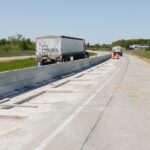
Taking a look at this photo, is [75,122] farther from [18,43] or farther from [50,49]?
[18,43]

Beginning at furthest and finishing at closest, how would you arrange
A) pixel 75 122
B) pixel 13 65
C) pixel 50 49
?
pixel 13 65 → pixel 50 49 → pixel 75 122

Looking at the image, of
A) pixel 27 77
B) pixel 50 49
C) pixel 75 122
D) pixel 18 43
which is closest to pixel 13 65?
pixel 50 49

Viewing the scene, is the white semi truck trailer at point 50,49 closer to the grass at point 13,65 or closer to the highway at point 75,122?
the grass at point 13,65

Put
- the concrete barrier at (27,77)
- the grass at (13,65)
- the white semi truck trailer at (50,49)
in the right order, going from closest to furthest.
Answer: the concrete barrier at (27,77) < the grass at (13,65) < the white semi truck trailer at (50,49)

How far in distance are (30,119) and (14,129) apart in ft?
4.63

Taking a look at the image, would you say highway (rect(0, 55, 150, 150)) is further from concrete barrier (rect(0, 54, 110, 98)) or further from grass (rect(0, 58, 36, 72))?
grass (rect(0, 58, 36, 72))

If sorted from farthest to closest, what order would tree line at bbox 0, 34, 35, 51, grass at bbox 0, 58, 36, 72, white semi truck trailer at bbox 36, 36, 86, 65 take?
tree line at bbox 0, 34, 35, 51 < white semi truck trailer at bbox 36, 36, 86, 65 < grass at bbox 0, 58, 36, 72

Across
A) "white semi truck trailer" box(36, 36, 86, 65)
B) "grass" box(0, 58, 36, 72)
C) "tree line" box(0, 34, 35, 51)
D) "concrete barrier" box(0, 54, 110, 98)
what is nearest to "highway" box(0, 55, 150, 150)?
"concrete barrier" box(0, 54, 110, 98)

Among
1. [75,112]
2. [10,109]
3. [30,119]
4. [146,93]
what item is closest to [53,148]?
[30,119]

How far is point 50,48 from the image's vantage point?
46.8 meters

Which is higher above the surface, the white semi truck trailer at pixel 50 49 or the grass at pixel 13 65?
the white semi truck trailer at pixel 50 49

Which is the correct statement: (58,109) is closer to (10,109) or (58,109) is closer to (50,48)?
(10,109)

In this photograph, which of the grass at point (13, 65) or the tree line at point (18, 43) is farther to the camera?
the tree line at point (18, 43)

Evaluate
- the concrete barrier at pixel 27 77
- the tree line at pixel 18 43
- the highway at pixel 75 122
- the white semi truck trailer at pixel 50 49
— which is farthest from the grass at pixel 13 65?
the tree line at pixel 18 43
